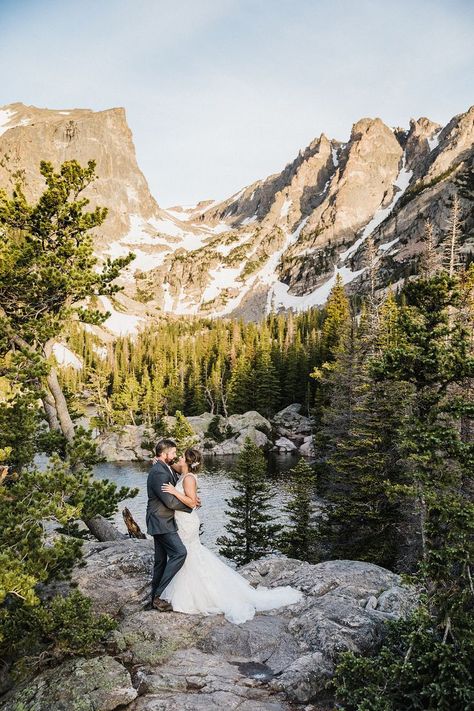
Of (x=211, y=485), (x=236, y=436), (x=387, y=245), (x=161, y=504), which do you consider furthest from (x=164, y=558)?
(x=387, y=245)

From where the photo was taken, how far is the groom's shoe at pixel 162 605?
779 centimetres

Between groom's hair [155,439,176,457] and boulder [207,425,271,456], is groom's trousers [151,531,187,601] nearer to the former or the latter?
groom's hair [155,439,176,457]

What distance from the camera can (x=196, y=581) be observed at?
26.6 ft

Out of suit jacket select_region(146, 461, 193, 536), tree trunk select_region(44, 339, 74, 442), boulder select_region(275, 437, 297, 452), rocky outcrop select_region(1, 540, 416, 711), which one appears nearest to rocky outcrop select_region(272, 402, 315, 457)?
boulder select_region(275, 437, 297, 452)

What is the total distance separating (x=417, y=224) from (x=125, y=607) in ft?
527

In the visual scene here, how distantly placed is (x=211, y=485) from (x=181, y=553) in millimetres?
36172

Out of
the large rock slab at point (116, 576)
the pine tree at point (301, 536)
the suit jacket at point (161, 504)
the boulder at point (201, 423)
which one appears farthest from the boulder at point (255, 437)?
the suit jacket at point (161, 504)

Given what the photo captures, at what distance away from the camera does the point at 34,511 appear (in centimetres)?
682

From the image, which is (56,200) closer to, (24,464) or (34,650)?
(24,464)

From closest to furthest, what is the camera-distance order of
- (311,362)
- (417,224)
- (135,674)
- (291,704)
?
(291,704)
(135,674)
(311,362)
(417,224)

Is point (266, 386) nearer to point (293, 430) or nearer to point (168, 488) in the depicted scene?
point (293, 430)

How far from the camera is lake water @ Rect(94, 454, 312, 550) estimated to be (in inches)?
1250

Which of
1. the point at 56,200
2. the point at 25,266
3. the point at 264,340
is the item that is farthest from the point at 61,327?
the point at 264,340

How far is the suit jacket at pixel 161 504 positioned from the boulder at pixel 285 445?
51.3 meters
